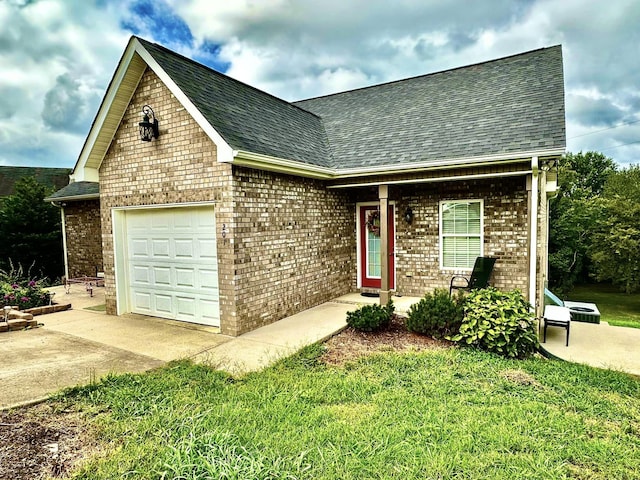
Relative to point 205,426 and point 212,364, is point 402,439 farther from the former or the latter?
point 212,364

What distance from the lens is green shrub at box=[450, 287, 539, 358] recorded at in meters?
5.59

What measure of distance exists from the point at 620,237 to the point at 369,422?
20.5 m

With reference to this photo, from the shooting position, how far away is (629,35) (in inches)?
521

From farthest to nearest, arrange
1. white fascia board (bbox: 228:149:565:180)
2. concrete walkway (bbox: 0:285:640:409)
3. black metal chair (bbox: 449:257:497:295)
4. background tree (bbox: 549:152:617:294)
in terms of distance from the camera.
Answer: background tree (bbox: 549:152:617:294) < black metal chair (bbox: 449:257:497:295) < white fascia board (bbox: 228:149:565:180) < concrete walkway (bbox: 0:285:640:409)

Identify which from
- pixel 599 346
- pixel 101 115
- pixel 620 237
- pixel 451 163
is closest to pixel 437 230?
pixel 451 163

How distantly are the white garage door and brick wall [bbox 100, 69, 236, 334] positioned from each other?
1.23ft

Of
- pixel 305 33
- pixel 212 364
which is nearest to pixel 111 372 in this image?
A: pixel 212 364

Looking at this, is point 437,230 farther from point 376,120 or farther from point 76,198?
point 76,198

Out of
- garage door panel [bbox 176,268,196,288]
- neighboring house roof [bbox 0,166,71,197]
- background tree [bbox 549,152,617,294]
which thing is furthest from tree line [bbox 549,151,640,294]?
neighboring house roof [bbox 0,166,71,197]

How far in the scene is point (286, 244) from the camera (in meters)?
Result: 7.70

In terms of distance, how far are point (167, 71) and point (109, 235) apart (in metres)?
3.75

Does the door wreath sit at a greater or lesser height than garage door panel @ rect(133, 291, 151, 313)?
greater

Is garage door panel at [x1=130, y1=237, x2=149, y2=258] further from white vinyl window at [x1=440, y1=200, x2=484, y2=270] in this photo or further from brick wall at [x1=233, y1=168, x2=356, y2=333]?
white vinyl window at [x1=440, y1=200, x2=484, y2=270]

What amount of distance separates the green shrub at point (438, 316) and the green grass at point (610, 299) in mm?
14790
